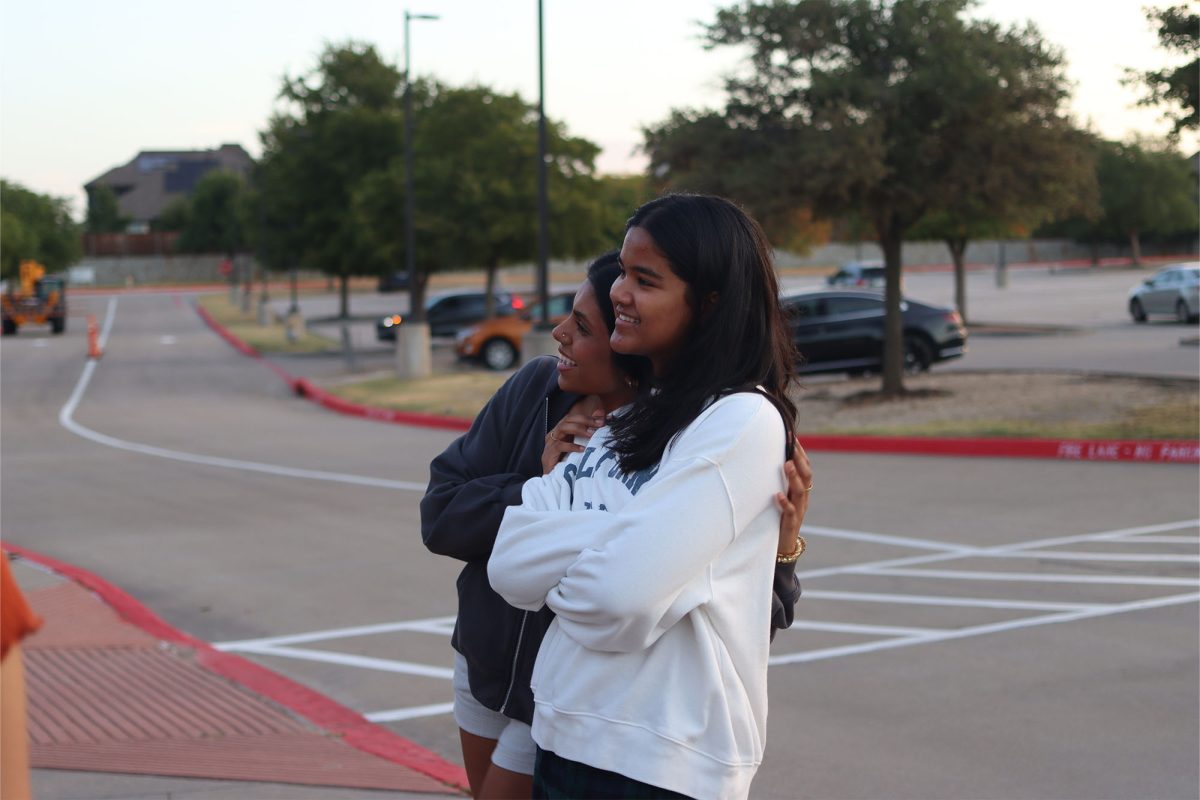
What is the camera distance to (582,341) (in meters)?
2.88

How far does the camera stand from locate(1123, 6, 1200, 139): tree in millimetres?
→ 14562

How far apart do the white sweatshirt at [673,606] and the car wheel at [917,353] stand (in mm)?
21359

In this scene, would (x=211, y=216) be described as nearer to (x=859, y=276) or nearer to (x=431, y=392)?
(x=859, y=276)

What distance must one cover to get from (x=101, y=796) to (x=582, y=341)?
11.2 ft

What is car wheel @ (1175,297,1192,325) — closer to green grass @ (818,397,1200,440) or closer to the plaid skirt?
green grass @ (818,397,1200,440)

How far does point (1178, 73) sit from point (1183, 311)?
22.5 metres

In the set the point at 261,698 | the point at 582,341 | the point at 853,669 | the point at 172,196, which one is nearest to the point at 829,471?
the point at 853,669

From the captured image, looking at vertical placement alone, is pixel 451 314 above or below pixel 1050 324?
above

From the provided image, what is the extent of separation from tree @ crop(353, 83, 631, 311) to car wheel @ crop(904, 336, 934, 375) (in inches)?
510

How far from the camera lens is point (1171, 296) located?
35.5 meters

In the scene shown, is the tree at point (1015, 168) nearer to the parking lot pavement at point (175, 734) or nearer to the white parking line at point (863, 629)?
the white parking line at point (863, 629)

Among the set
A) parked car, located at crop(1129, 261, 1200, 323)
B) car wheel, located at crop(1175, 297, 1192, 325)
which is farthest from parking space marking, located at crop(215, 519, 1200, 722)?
car wheel, located at crop(1175, 297, 1192, 325)

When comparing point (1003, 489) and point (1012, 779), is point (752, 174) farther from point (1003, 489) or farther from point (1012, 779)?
point (1012, 779)

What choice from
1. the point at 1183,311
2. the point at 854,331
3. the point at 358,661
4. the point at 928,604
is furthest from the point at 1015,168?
the point at 1183,311
